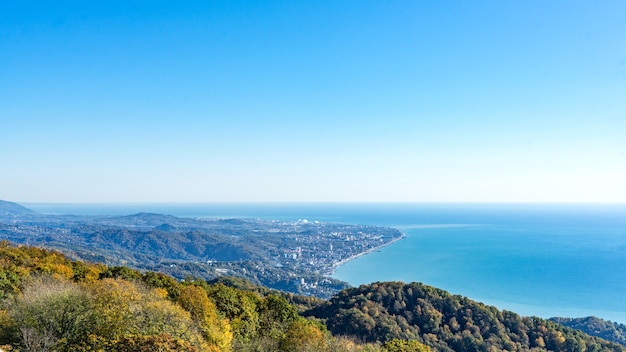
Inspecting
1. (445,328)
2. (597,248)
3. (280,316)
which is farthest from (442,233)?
(280,316)

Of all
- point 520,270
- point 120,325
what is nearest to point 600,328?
point 520,270

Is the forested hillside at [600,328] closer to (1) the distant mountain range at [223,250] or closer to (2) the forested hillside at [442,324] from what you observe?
(2) the forested hillside at [442,324]

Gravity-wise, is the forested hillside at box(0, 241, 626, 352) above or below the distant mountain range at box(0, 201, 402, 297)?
above

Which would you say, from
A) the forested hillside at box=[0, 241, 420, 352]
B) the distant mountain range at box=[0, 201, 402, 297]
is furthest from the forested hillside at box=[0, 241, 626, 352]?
the distant mountain range at box=[0, 201, 402, 297]

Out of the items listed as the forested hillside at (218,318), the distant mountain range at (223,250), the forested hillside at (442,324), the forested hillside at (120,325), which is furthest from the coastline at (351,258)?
the forested hillside at (120,325)

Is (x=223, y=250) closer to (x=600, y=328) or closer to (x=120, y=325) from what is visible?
(x=600, y=328)

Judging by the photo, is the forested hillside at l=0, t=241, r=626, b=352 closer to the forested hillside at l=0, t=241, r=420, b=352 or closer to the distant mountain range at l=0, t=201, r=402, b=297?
the forested hillside at l=0, t=241, r=420, b=352

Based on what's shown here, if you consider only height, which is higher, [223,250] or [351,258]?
[223,250]

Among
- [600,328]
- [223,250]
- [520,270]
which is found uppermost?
[600,328]
